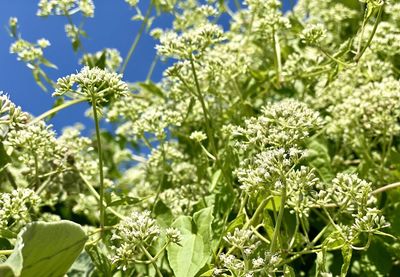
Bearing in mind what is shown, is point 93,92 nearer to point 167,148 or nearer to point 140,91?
point 167,148

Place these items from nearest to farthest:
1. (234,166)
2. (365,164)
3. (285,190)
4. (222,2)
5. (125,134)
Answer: (285,190) → (234,166) → (365,164) → (222,2) → (125,134)

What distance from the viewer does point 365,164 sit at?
6.28 feet

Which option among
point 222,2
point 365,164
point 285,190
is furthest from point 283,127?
point 222,2

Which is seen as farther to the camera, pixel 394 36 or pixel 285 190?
pixel 394 36

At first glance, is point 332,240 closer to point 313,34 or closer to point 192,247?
point 192,247

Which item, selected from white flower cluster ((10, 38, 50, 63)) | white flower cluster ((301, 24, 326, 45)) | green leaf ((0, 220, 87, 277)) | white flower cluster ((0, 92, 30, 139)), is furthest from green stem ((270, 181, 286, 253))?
white flower cluster ((10, 38, 50, 63))

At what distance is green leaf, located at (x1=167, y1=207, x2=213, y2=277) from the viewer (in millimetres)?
1290

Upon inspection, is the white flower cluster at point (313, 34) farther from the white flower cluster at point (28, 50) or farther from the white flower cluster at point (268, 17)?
the white flower cluster at point (28, 50)

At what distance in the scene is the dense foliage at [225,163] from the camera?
1216mm

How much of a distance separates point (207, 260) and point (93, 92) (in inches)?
15.7

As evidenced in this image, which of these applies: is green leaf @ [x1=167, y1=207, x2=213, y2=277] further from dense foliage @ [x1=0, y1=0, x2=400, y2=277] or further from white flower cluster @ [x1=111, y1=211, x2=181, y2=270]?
white flower cluster @ [x1=111, y1=211, x2=181, y2=270]

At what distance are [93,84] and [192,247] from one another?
0.38m

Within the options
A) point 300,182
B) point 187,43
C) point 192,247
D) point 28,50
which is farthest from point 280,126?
point 28,50

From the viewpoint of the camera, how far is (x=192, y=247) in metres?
1.33
